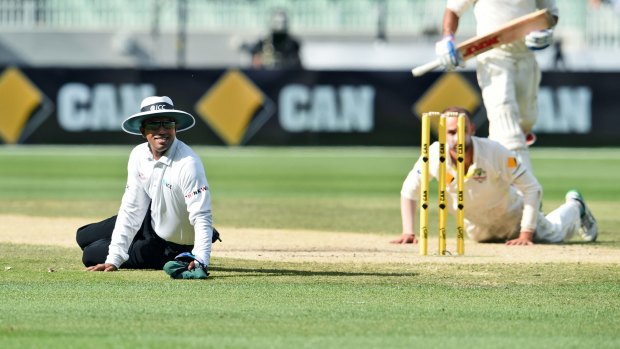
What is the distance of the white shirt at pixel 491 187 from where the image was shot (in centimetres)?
1013

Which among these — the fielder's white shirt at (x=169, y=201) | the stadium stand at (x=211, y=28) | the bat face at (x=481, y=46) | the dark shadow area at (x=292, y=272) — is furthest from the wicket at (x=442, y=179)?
the stadium stand at (x=211, y=28)

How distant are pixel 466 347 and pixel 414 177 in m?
4.28

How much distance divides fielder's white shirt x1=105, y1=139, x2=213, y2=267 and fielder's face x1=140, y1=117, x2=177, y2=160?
0.16 ft

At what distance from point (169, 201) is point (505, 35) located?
3641 mm

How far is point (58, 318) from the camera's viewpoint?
6.56 meters

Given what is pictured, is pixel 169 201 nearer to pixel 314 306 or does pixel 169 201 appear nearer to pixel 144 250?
pixel 144 250

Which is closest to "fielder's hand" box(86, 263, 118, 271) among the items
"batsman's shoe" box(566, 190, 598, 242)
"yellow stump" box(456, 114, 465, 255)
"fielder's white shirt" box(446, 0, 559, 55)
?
"yellow stump" box(456, 114, 465, 255)

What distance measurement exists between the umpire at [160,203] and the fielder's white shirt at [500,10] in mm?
3788

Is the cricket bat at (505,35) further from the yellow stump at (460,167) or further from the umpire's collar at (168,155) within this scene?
the umpire's collar at (168,155)

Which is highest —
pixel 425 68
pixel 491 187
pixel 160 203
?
pixel 425 68

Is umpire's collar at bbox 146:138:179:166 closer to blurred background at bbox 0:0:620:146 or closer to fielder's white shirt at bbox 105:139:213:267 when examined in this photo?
fielder's white shirt at bbox 105:139:213:267

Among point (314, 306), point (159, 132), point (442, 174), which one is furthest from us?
point (442, 174)

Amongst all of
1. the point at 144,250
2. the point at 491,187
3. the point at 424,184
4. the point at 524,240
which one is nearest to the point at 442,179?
the point at 424,184

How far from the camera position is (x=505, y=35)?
35.4 feet
